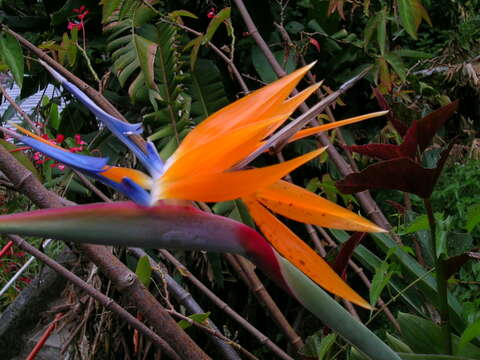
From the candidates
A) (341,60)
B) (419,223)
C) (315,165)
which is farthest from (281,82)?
(341,60)

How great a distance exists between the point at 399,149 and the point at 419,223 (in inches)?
6.9

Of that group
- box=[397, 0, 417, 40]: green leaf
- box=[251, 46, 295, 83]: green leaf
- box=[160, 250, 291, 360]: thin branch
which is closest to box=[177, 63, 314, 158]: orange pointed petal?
box=[160, 250, 291, 360]: thin branch

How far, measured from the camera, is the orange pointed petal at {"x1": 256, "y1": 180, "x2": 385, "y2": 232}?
32 centimetres

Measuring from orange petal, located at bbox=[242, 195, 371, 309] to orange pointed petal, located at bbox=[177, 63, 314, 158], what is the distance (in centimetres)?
4

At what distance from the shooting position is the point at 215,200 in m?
0.30

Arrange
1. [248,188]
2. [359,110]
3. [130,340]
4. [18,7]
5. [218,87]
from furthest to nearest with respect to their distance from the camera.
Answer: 1. [18,7]
2. [359,110]
3. [218,87]
4. [130,340]
5. [248,188]

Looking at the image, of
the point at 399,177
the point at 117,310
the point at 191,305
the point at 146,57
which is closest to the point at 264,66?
the point at 146,57

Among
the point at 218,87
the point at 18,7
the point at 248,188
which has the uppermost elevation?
the point at 18,7

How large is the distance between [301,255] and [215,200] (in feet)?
0.19

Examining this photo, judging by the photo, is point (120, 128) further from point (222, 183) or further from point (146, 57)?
point (146, 57)

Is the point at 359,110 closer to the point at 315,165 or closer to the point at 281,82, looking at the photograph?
the point at 315,165

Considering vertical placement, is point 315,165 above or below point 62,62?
below

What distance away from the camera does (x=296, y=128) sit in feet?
1.05

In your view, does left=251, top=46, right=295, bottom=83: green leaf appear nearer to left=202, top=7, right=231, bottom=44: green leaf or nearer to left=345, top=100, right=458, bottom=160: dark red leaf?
left=202, top=7, right=231, bottom=44: green leaf
